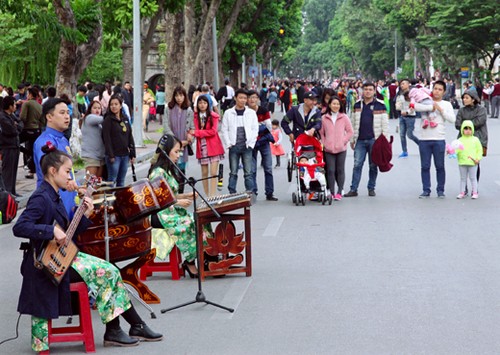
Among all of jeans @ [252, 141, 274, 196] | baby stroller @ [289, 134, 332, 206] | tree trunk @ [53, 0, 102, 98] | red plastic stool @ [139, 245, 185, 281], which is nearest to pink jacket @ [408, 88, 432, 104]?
baby stroller @ [289, 134, 332, 206]

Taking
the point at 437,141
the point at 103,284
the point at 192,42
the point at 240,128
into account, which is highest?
the point at 192,42

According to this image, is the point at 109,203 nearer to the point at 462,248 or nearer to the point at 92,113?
the point at 462,248

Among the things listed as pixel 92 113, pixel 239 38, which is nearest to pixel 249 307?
pixel 92 113

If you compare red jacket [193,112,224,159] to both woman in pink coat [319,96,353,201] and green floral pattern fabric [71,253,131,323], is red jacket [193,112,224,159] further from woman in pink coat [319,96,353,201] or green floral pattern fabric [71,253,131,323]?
green floral pattern fabric [71,253,131,323]

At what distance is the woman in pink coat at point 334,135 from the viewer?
55.0 feet

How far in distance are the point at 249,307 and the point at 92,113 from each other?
793cm

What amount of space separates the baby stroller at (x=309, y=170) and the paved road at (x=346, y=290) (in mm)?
632

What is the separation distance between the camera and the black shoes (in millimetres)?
7727

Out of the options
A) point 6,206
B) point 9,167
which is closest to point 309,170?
point 9,167

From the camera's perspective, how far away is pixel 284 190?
18.7 metres

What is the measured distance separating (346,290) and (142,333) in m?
2.41

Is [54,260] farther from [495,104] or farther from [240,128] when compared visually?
[495,104]

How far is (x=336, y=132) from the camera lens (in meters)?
16.8

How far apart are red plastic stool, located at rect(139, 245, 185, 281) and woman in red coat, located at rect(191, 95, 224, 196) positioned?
19.5 feet
